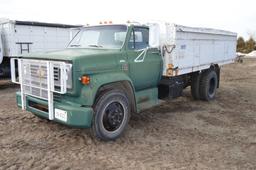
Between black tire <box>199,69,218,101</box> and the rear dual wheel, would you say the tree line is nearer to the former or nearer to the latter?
black tire <box>199,69,218,101</box>

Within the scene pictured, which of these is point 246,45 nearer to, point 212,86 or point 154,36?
point 212,86

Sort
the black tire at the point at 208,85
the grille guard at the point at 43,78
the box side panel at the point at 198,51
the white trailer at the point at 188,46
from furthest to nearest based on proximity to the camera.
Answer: the black tire at the point at 208,85 → the box side panel at the point at 198,51 → the white trailer at the point at 188,46 → the grille guard at the point at 43,78

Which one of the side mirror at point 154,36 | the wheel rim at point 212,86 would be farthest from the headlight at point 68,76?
the wheel rim at point 212,86

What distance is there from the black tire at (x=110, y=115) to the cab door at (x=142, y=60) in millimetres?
629

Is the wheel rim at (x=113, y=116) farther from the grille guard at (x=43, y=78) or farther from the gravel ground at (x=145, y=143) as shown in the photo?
the grille guard at (x=43, y=78)

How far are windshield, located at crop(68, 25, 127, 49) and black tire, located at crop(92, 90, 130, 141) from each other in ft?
3.38

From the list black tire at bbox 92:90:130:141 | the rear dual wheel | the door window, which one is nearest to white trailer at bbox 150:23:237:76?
the door window

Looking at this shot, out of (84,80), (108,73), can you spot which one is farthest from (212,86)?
(84,80)

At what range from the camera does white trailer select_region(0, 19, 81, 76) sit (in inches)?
391

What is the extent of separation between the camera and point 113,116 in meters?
Result: 4.58

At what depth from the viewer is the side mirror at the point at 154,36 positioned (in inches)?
211

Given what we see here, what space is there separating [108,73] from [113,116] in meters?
0.77

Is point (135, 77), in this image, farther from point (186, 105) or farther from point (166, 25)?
point (186, 105)

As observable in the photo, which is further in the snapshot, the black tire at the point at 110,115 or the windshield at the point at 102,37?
the windshield at the point at 102,37
